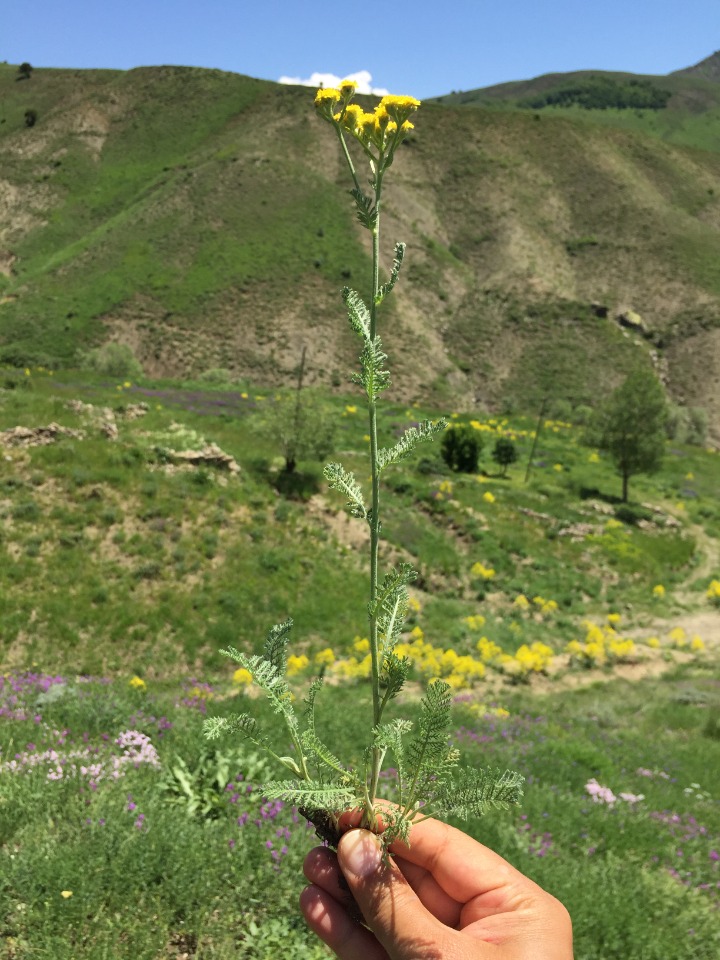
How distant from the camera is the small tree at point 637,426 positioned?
30.5m

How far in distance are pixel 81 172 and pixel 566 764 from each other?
113 meters

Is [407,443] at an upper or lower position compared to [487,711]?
upper

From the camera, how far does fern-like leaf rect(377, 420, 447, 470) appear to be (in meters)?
→ 1.85

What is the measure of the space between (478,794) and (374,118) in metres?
2.29

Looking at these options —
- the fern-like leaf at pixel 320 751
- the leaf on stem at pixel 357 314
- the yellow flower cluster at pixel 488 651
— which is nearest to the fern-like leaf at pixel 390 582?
the fern-like leaf at pixel 320 751

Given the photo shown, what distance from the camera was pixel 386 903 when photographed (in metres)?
1.93

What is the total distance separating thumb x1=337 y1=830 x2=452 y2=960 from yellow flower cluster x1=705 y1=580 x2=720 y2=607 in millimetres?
25213

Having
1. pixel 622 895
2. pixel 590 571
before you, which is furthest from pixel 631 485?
pixel 622 895

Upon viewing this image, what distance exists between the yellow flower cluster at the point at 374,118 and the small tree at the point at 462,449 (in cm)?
3059

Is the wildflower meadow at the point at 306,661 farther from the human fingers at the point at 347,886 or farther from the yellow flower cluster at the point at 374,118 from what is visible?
the human fingers at the point at 347,886

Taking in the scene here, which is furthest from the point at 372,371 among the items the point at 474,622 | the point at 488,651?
the point at 474,622

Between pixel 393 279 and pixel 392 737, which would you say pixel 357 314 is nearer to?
pixel 393 279

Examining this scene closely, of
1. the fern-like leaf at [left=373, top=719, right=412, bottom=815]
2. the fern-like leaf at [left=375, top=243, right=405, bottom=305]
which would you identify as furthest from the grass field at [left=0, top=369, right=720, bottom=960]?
the fern-like leaf at [left=375, top=243, right=405, bottom=305]

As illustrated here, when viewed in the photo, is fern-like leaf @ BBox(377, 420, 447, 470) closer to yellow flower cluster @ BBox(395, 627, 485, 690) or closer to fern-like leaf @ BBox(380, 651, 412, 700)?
fern-like leaf @ BBox(380, 651, 412, 700)
